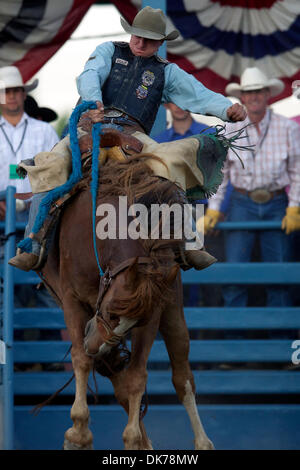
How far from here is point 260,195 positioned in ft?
20.7

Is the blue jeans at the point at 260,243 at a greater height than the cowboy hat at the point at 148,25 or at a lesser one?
lesser

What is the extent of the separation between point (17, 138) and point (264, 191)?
7.20 feet

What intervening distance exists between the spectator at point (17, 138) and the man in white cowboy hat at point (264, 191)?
156cm

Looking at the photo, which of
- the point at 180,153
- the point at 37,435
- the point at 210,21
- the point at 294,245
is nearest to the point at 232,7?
the point at 210,21

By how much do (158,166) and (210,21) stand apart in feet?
12.6

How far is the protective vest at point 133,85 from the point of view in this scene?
459 centimetres

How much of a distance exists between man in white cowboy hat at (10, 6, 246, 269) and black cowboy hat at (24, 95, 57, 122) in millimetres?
2709

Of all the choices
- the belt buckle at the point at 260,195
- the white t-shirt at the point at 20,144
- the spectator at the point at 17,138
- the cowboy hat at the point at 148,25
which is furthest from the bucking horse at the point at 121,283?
the white t-shirt at the point at 20,144

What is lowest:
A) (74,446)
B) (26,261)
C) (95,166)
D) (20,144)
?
(74,446)

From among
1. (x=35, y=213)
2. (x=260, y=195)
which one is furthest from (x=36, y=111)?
(x=35, y=213)

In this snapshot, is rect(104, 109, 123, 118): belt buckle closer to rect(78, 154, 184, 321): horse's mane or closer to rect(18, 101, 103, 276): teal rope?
rect(18, 101, 103, 276): teal rope

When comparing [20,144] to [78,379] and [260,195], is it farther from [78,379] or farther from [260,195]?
[78,379]

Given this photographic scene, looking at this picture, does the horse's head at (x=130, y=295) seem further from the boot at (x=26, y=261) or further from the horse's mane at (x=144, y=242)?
the boot at (x=26, y=261)

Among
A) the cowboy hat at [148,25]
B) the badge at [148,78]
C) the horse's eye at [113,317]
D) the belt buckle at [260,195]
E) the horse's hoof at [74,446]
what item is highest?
the cowboy hat at [148,25]
